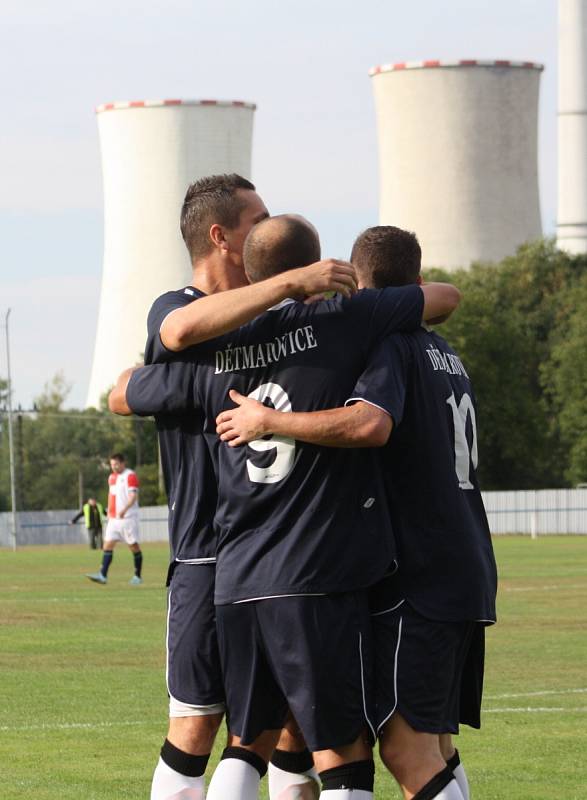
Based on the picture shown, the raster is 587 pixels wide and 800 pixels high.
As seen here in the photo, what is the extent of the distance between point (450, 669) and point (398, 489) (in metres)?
0.52

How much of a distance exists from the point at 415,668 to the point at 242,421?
0.82 meters

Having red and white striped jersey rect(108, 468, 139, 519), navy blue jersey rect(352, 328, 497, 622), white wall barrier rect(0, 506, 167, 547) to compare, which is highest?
navy blue jersey rect(352, 328, 497, 622)

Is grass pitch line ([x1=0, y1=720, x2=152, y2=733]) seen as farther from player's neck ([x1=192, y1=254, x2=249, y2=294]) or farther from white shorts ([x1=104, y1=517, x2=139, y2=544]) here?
white shorts ([x1=104, y1=517, x2=139, y2=544])

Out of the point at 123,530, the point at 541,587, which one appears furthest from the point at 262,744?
the point at 123,530

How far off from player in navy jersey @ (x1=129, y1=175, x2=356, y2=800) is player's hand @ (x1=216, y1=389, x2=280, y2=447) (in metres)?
0.27

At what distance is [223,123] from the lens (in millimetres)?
51688

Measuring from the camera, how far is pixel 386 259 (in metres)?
4.95

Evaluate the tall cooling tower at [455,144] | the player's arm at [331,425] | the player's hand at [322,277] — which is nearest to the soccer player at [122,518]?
the player's arm at [331,425]

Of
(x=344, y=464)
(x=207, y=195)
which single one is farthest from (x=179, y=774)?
(x=207, y=195)

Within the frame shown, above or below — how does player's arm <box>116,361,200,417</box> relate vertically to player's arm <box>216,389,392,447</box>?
above

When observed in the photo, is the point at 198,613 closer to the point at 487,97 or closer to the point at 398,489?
the point at 398,489

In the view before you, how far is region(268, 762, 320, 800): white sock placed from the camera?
521 cm

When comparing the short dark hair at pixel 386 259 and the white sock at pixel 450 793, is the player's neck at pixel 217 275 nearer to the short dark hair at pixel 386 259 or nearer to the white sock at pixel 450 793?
the short dark hair at pixel 386 259

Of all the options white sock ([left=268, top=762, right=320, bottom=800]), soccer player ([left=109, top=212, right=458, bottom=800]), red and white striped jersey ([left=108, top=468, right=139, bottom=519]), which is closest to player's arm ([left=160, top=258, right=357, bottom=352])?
soccer player ([left=109, top=212, right=458, bottom=800])
